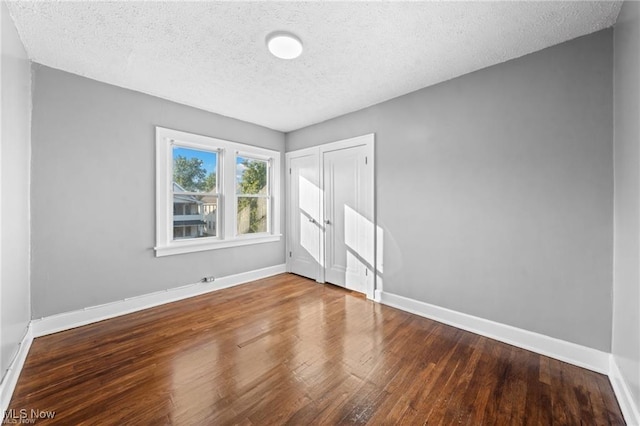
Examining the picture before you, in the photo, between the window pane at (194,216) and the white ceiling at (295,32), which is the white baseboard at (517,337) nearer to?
the white ceiling at (295,32)

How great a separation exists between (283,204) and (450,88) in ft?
10.0

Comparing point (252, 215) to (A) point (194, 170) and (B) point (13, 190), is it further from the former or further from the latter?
Result: (B) point (13, 190)

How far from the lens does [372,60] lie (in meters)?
2.34

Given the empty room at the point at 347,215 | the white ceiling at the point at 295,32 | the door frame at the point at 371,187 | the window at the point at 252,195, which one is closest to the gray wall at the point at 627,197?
the empty room at the point at 347,215

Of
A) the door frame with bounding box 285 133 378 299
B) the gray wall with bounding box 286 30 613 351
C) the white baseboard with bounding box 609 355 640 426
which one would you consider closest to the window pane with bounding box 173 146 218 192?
the door frame with bounding box 285 133 378 299

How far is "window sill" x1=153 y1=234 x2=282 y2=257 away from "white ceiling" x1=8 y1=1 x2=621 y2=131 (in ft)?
6.15

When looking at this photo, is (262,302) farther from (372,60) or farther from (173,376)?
(372,60)

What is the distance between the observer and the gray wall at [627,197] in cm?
148

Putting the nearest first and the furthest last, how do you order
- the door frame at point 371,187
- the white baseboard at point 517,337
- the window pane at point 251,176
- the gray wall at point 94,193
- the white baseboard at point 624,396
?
the white baseboard at point 624,396, the white baseboard at point 517,337, the gray wall at point 94,193, the door frame at point 371,187, the window pane at point 251,176

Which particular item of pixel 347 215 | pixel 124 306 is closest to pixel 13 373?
pixel 124 306

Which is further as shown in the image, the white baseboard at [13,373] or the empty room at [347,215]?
the empty room at [347,215]

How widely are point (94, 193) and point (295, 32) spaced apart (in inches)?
103

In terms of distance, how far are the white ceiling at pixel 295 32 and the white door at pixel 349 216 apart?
3.26ft

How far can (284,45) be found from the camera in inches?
82.2
